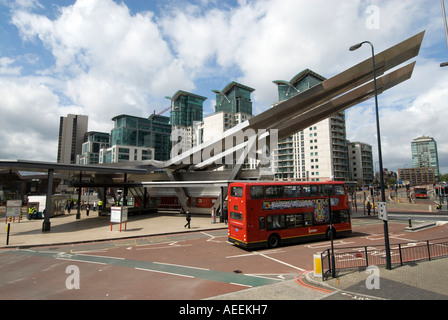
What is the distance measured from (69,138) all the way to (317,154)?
174405 mm

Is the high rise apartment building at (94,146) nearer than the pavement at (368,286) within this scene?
No

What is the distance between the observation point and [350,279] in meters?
9.68

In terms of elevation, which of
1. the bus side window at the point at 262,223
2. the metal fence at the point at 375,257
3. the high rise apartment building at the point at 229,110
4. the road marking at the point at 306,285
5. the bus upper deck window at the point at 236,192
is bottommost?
the road marking at the point at 306,285

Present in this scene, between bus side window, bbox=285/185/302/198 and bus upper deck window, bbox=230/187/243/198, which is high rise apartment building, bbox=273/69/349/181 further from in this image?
bus upper deck window, bbox=230/187/243/198

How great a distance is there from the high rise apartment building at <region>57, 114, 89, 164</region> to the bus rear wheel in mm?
200291

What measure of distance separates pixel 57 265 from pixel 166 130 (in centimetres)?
13625

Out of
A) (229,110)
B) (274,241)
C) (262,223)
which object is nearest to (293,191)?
(262,223)

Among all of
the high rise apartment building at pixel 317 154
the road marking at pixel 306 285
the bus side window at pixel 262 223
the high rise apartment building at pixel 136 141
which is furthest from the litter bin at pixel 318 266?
the high rise apartment building at pixel 136 141

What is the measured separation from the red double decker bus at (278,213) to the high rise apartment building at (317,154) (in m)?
63.6

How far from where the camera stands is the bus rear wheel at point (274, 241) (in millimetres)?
16000

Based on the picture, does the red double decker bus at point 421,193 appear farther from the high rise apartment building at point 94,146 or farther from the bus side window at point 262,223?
the high rise apartment building at point 94,146

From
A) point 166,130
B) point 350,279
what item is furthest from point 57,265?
point 166,130

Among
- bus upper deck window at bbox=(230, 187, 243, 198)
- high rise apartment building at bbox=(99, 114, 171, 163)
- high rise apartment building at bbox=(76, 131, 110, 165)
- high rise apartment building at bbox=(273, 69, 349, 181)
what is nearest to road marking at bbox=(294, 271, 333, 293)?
bus upper deck window at bbox=(230, 187, 243, 198)

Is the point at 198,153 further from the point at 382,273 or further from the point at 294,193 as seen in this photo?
the point at 382,273
